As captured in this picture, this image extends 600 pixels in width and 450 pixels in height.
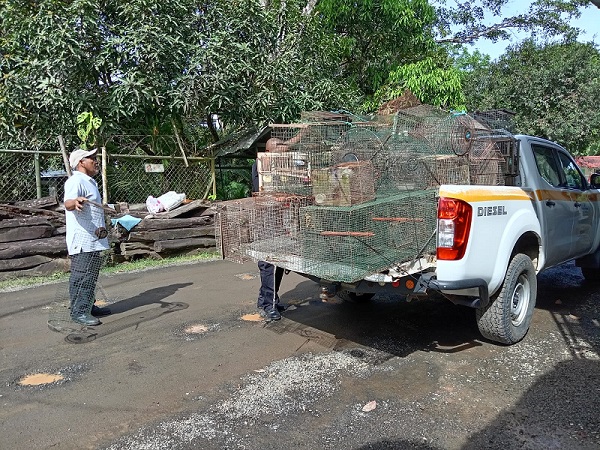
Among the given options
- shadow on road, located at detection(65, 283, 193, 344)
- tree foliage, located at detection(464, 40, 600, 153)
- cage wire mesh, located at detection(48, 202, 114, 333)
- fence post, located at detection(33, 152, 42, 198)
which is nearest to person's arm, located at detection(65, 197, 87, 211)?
cage wire mesh, located at detection(48, 202, 114, 333)

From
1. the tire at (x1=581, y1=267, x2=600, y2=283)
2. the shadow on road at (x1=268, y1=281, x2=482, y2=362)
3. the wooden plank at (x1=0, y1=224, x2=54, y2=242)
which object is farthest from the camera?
the wooden plank at (x1=0, y1=224, x2=54, y2=242)

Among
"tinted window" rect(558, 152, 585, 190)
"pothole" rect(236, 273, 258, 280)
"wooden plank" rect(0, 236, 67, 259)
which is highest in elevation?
"tinted window" rect(558, 152, 585, 190)

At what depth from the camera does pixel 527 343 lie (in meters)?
4.82

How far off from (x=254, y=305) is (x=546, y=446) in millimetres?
3798

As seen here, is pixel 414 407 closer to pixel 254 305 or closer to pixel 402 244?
pixel 402 244

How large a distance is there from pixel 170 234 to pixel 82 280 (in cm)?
430

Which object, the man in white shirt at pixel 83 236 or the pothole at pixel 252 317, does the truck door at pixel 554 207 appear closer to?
the pothole at pixel 252 317

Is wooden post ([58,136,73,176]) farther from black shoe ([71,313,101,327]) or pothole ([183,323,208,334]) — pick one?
pothole ([183,323,208,334])

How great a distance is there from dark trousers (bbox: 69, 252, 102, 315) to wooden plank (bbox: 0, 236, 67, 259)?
3.22m

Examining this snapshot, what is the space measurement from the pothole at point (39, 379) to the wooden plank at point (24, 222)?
181 inches

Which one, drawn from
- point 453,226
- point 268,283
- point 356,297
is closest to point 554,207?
point 453,226

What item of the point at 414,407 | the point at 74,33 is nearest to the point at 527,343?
the point at 414,407

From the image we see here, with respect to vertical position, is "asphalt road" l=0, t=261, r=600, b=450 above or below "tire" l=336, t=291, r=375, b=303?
below

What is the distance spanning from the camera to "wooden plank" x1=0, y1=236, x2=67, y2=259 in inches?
306
